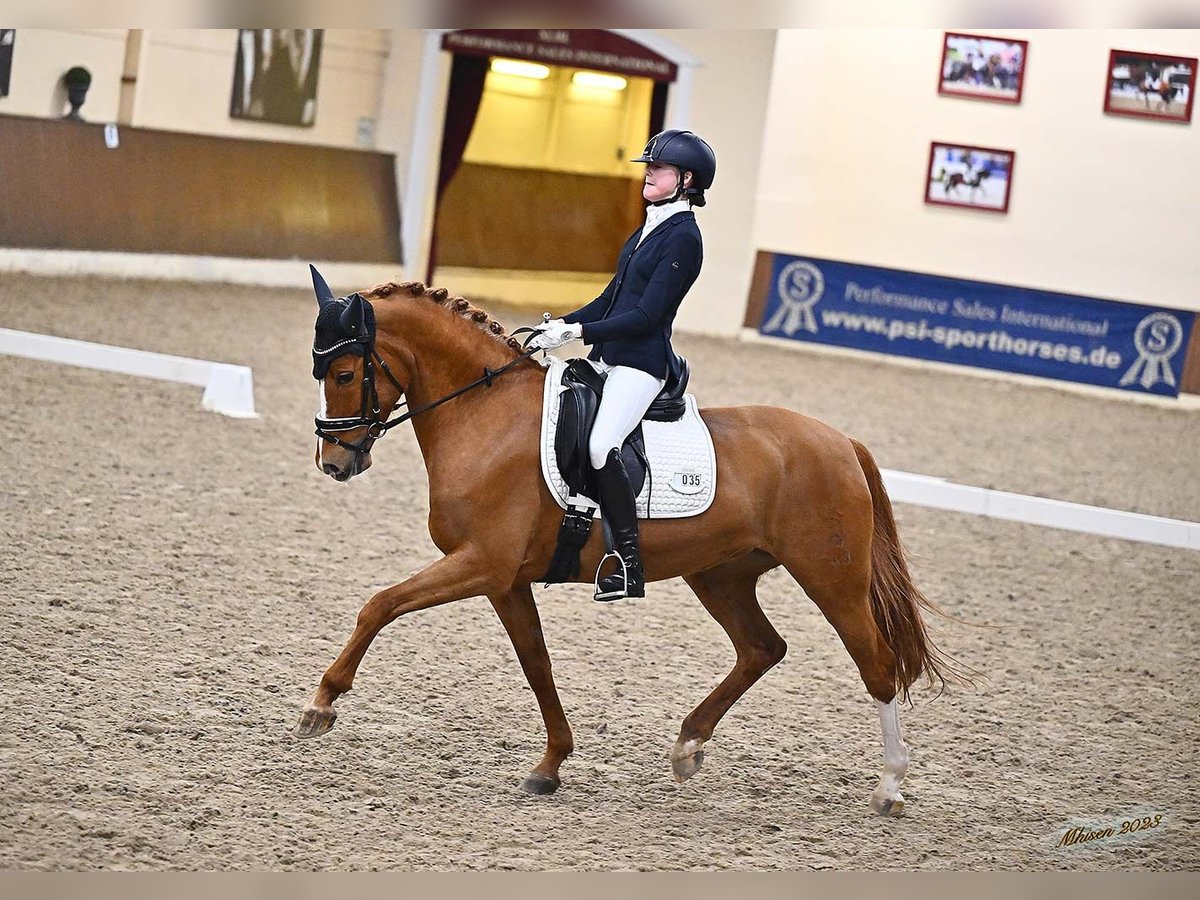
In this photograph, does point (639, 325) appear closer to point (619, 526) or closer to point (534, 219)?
point (619, 526)

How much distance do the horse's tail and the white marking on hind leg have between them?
17 centimetres

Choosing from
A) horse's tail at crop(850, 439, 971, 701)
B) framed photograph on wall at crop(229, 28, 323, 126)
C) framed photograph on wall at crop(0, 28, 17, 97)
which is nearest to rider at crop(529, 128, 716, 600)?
horse's tail at crop(850, 439, 971, 701)

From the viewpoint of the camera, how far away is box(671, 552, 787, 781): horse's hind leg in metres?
4.22

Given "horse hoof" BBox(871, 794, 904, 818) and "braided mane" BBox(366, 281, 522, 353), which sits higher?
"braided mane" BBox(366, 281, 522, 353)

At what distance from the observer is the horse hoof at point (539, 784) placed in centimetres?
397

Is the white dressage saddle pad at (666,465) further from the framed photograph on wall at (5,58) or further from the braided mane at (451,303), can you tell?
the framed photograph on wall at (5,58)

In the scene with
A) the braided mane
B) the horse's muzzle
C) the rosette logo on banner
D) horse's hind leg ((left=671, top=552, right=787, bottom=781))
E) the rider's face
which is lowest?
horse's hind leg ((left=671, top=552, right=787, bottom=781))

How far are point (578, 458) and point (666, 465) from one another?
0.87ft

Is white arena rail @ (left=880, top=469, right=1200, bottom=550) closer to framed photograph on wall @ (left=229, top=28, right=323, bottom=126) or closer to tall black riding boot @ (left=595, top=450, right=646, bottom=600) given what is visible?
tall black riding boot @ (left=595, top=450, right=646, bottom=600)

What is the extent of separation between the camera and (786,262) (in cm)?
1531

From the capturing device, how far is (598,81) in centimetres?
1762

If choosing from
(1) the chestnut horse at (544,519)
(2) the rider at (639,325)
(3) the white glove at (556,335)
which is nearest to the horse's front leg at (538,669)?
(1) the chestnut horse at (544,519)

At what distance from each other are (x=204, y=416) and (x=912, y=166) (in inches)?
361

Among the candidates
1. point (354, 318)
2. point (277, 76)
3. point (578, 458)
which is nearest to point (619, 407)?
point (578, 458)
